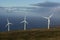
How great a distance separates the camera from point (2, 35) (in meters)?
11.9

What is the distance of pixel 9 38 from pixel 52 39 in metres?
2.24

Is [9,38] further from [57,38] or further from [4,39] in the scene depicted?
[57,38]

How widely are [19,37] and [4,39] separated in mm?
898

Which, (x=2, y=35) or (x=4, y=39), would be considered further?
(x=2, y=35)

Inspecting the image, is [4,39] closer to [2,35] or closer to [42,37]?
[2,35]

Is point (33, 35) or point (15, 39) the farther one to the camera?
point (33, 35)

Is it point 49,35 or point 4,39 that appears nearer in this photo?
point 4,39

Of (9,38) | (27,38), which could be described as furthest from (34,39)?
(9,38)

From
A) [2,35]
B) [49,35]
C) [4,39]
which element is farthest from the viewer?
[49,35]

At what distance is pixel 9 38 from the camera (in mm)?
11438

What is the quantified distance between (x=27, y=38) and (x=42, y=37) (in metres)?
0.98

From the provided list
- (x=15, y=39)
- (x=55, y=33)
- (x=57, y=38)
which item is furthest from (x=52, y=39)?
(x=15, y=39)

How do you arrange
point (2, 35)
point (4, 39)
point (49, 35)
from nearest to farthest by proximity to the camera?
point (4, 39), point (2, 35), point (49, 35)

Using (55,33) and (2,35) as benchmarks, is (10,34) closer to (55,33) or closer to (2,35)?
(2,35)
